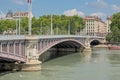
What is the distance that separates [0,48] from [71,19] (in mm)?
95638

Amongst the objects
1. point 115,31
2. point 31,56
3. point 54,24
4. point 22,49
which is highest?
point 54,24

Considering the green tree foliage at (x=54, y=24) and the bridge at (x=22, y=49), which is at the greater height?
the green tree foliage at (x=54, y=24)

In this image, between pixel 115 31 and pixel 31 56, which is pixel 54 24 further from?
pixel 31 56

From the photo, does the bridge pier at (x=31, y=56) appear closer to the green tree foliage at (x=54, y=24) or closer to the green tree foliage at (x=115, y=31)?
the green tree foliage at (x=54, y=24)

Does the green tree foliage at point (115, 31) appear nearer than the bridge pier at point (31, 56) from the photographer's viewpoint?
No

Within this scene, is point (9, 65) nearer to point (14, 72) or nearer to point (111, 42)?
point (14, 72)

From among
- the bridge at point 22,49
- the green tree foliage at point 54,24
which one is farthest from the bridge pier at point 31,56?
the green tree foliage at point 54,24

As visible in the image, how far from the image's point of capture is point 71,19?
129 meters

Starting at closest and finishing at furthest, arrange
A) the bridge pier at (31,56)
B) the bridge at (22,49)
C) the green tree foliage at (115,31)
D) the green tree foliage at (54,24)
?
1. the bridge at (22,49)
2. the bridge pier at (31,56)
3. the green tree foliage at (54,24)
4. the green tree foliage at (115,31)

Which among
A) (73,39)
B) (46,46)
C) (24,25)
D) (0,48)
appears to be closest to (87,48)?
(73,39)

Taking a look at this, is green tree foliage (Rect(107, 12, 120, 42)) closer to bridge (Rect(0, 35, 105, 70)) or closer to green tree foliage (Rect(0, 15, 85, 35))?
green tree foliage (Rect(0, 15, 85, 35))

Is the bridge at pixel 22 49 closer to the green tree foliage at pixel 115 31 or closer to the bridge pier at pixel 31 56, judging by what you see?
the bridge pier at pixel 31 56

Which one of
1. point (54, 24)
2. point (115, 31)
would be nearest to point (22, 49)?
point (54, 24)

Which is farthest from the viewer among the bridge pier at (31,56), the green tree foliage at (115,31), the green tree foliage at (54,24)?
the green tree foliage at (115,31)
